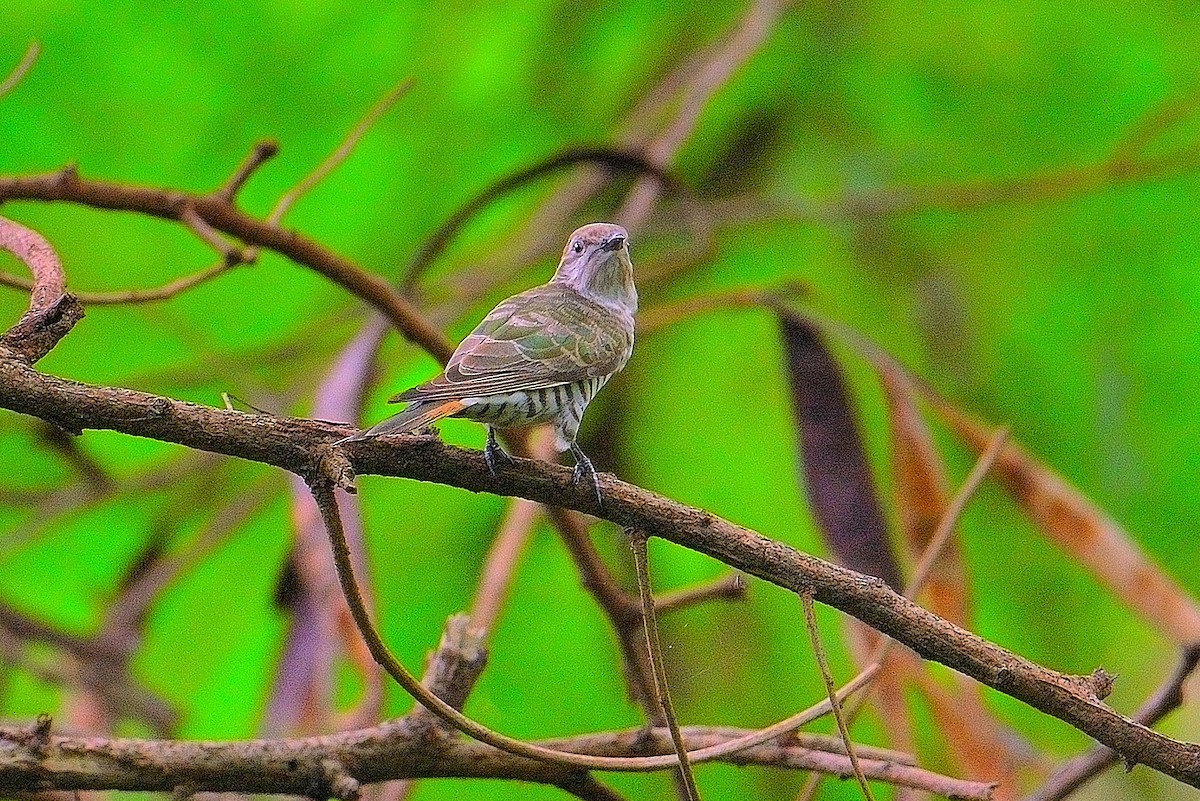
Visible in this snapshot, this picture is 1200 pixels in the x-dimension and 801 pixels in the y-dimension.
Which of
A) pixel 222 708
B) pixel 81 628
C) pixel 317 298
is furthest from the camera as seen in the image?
pixel 317 298

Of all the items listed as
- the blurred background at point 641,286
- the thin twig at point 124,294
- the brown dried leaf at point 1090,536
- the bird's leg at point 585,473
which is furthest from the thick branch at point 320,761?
the brown dried leaf at point 1090,536

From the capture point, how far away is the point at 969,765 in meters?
1.24

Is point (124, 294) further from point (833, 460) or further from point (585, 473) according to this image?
point (833, 460)

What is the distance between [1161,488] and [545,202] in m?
0.97

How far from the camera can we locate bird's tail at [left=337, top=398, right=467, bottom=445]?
0.59m

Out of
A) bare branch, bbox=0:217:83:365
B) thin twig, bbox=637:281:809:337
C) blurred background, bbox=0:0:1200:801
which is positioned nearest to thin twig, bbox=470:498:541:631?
blurred background, bbox=0:0:1200:801

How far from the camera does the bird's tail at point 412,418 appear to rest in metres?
0.59

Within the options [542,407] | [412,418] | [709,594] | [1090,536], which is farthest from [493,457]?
[1090,536]

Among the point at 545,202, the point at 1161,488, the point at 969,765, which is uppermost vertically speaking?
the point at 545,202

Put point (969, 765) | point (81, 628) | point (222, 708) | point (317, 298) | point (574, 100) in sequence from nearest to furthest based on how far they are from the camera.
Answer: point (969, 765) → point (222, 708) → point (81, 628) → point (317, 298) → point (574, 100)

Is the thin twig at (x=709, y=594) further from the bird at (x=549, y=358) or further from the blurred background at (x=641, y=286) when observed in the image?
the blurred background at (x=641, y=286)

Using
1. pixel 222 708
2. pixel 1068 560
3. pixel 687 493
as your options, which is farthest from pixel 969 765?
pixel 222 708

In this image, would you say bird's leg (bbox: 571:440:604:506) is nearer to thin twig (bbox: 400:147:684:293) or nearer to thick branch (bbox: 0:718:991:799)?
thick branch (bbox: 0:718:991:799)

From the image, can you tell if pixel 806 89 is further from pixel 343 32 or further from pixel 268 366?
pixel 268 366
